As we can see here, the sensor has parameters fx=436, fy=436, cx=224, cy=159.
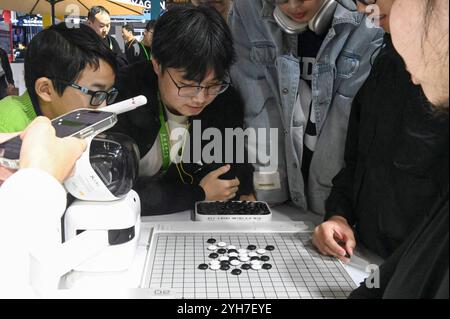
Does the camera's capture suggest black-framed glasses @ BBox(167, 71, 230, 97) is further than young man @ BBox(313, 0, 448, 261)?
Yes

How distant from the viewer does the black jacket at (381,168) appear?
812 mm

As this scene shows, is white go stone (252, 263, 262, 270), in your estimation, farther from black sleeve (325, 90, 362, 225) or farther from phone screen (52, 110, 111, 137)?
phone screen (52, 110, 111, 137)

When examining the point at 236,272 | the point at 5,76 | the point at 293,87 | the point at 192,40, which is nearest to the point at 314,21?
the point at 293,87

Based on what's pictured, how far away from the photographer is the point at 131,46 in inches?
42.0

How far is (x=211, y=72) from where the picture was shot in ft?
3.37

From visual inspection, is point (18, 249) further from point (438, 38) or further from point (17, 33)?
point (17, 33)

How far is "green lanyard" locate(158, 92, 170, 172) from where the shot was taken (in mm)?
1128

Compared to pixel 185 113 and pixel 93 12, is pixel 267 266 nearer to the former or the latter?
pixel 185 113

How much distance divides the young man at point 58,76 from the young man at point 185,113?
9 cm

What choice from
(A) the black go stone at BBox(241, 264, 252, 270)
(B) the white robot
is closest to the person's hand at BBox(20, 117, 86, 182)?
(B) the white robot

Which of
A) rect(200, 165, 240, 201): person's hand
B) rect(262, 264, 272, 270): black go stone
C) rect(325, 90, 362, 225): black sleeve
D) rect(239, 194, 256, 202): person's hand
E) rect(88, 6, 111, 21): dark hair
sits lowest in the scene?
rect(239, 194, 256, 202): person's hand

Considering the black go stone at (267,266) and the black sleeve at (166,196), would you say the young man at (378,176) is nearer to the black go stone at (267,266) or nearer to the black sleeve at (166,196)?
the black go stone at (267,266)

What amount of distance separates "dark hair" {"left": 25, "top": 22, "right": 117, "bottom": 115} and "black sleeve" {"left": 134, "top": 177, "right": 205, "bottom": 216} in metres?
0.32
